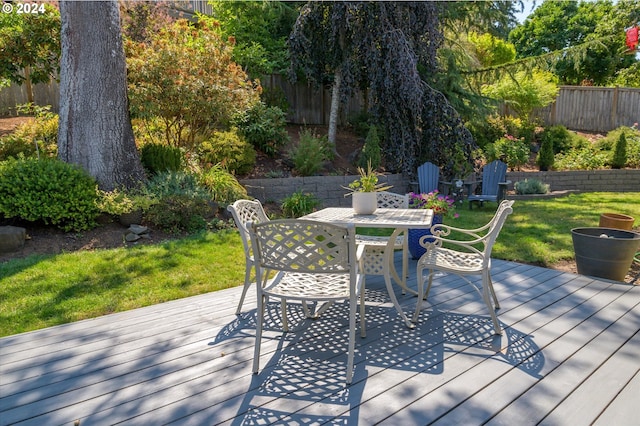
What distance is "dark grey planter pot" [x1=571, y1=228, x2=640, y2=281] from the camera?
11.8 feet

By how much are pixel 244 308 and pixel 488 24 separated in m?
9.48

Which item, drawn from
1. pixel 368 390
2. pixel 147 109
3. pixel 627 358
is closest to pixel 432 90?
pixel 147 109

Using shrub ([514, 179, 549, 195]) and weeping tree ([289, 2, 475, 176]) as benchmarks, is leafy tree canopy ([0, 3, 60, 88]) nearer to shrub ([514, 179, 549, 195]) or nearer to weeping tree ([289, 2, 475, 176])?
weeping tree ([289, 2, 475, 176])

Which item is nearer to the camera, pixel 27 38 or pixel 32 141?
pixel 32 141

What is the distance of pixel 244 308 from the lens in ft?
10.1

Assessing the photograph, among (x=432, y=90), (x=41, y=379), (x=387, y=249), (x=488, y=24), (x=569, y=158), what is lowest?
(x=41, y=379)

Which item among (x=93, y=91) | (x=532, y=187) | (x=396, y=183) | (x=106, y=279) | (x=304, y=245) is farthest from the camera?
(x=532, y=187)

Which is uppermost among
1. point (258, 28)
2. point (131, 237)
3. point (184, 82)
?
point (258, 28)

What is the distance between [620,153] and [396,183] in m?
5.60

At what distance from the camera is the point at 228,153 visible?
6.71 metres

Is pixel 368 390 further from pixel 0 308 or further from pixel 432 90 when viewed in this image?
pixel 432 90

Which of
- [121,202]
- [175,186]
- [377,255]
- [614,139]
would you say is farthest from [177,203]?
[614,139]

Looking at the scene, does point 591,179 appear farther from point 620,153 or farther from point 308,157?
point 308,157

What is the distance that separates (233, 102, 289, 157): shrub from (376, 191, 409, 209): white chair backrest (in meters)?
4.17
